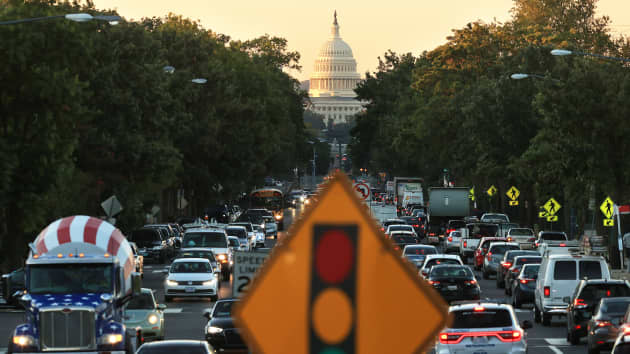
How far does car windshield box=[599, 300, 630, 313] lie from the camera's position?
23.9 metres

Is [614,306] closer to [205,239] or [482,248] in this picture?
[205,239]

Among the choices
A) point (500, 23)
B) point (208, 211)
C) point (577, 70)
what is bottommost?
point (208, 211)

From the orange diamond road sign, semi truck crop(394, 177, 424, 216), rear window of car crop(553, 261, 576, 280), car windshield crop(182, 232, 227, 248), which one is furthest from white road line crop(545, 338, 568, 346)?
semi truck crop(394, 177, 424, 216)

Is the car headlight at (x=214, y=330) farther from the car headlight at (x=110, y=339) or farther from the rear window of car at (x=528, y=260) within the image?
the rear window of car at (x=528, y=260)

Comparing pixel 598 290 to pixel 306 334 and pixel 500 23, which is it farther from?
pixel 500 23

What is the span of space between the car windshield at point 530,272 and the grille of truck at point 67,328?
1894 cm

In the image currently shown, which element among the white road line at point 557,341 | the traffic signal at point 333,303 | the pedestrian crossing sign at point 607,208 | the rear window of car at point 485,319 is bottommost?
the white road line at point 557,341

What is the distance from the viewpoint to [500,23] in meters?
89.4

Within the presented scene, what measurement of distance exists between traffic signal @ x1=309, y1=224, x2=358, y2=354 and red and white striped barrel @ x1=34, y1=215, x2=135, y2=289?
17259 millimetres

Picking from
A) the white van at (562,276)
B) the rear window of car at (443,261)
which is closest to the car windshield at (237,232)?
the rear window of car at (443,261)

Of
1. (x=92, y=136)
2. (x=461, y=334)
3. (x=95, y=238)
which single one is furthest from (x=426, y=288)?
(x=92, y=136)

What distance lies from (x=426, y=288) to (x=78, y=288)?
53.8 feet

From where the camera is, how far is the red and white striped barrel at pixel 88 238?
23.0 m

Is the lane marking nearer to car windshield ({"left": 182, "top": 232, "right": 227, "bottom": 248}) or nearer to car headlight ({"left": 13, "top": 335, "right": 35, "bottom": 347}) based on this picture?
car windshield ({"left": 182, "top": 232, "right": 227, "bottom": 248})
